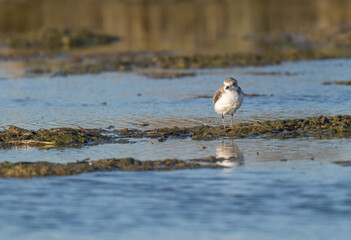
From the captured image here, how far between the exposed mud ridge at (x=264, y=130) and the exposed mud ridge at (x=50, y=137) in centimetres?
90

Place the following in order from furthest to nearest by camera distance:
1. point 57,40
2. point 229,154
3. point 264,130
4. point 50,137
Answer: point 57,40, point 264,130, point 50,137, point 229,154

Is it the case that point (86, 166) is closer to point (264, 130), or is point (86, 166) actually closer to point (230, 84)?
point (230, 84)

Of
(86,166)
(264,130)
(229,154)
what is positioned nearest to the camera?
(86,166)

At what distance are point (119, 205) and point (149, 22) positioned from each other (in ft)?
152

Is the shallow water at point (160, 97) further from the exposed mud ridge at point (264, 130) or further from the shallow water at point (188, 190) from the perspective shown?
the exposed mud ridge at point (264, 130)

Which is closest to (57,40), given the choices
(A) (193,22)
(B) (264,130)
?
(A) (193,22)

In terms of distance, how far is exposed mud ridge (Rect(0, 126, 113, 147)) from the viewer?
1546cm

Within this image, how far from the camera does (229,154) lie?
14055 mm

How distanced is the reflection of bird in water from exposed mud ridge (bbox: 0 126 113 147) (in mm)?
2787

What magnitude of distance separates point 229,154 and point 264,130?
7.89ft

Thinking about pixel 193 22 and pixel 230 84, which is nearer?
pixel 230 84

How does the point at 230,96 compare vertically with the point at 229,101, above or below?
above

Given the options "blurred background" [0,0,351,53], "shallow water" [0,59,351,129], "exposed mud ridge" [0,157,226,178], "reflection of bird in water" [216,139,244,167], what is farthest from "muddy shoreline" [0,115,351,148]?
"blurred background" [0,0,351,53]

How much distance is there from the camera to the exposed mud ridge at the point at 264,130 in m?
16.0
